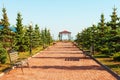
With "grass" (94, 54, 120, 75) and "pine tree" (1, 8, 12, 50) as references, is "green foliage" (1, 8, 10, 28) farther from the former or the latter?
"grass" (94, 54, 120, 75)

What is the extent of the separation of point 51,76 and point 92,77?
7.53ft

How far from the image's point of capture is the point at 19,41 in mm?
40188

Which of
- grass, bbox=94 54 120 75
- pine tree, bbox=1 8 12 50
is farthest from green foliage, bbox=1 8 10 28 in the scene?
grass, bbox=94 54 120 75

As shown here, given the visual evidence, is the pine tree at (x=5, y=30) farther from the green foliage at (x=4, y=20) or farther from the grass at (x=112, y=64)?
the grass at (x=112, y=64)

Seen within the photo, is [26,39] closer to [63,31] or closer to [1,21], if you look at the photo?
[1,21]

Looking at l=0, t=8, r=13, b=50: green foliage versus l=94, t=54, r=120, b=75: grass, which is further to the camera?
l=0, t=8, r=13, b=50: green foliage

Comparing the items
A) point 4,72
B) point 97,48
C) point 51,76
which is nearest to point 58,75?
point 51,76

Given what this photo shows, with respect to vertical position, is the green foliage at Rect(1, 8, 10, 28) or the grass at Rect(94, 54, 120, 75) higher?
the green foliage at Rect(1, 8, 10, 28)

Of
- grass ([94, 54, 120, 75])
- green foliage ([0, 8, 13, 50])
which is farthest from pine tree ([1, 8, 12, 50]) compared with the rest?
grass ([94, 54, 120, 75])

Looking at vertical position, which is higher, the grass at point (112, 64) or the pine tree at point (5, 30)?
the pine tree at point (5, 30)

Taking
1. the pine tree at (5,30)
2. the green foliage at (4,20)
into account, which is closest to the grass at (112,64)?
the pine tree at (5,30)

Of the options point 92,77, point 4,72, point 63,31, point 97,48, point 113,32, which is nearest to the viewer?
point 92,77

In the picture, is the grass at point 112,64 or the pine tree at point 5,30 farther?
the pine tree at point 5,30

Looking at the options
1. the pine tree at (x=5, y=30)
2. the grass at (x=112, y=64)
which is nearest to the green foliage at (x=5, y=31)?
the pine tree at (x=5, y=30)
